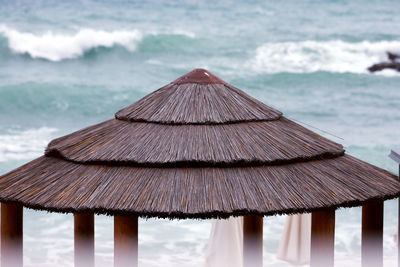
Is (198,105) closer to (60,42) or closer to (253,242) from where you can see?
(253,242)

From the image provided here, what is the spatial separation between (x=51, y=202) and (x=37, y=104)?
21.3 meters

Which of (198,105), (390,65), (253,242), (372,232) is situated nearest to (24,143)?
(390,65)

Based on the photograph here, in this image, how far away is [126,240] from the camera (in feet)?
16.1

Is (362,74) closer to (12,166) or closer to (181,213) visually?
(12,166)

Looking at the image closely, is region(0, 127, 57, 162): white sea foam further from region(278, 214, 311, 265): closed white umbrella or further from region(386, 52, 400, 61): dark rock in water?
region(278, 214, 311, 265): closed white umbrella

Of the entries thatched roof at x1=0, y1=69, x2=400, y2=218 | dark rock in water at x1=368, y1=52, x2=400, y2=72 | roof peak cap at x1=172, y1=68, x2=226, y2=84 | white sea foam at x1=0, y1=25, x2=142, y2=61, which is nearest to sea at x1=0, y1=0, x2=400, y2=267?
white sea foam at x1=0, y1=25, x2=142, y2=61

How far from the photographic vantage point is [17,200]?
200 inches

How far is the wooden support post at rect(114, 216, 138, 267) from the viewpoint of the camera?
16.1ft

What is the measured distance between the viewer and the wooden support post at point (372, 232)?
5836 mm

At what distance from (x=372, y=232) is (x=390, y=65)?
23.2 meters

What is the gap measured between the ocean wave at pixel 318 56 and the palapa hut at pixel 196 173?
2177 cm

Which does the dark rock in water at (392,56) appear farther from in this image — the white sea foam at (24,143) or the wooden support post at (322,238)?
the wooden support post at (322,238)

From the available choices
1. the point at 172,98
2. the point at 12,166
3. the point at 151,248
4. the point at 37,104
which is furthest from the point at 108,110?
the point at 172,98

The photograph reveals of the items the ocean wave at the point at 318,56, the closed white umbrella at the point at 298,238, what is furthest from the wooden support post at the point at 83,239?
the ocean wave at the point at 318,56
